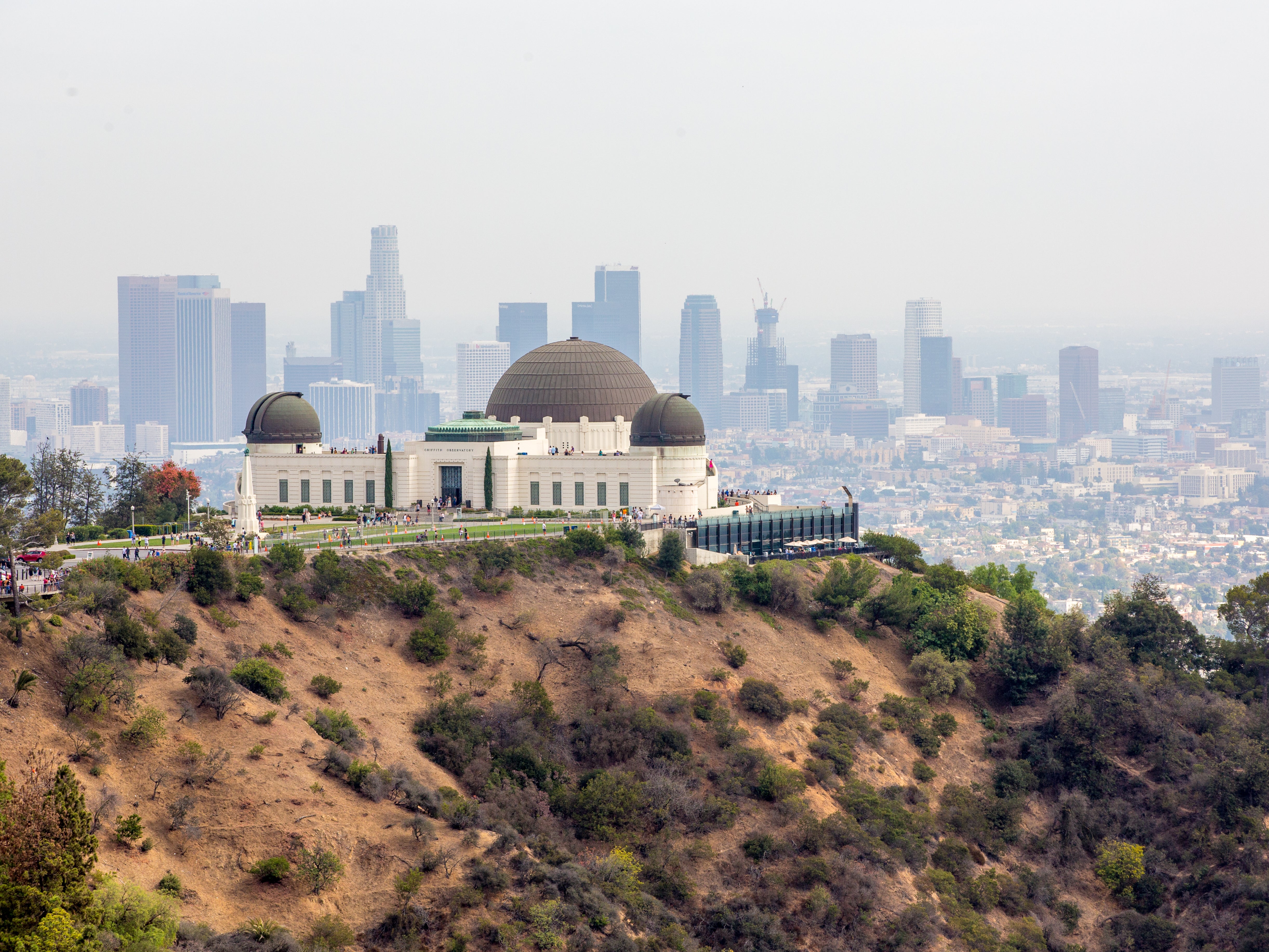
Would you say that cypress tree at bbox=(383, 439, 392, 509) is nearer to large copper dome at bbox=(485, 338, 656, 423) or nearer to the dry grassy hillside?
large copper dome at bbox=(485, 338, 656, 423)

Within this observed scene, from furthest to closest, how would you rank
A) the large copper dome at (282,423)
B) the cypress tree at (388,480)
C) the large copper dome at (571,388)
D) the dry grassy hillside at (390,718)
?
the large copper dome at (571,388)
the large copper dome at (282,423)
the cypress tree at (388,480)
the dry grassy hillside at (390,718)

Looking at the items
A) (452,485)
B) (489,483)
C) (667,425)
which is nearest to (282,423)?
(452,485)

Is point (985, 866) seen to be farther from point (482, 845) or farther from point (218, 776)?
point (218, 776)

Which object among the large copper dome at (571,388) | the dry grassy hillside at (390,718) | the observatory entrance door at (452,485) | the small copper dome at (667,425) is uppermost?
the large copper dome at (571,388)

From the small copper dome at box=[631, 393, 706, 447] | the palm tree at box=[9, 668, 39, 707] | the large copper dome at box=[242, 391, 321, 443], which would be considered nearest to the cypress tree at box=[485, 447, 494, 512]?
the small copper dome at box=[631, 393, 706, 447]

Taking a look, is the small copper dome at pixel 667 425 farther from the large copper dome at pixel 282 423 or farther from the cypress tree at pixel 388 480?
the large copper dome at pixel 282 423

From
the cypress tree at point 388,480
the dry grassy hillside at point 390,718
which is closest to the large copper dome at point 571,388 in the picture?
the cypress tree at point 388,480

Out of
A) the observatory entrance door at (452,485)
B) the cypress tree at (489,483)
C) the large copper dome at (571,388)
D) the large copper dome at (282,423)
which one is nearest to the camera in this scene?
the cypress tree at (489,483)

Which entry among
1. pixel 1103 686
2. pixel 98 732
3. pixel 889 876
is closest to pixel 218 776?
pixel 98 732
